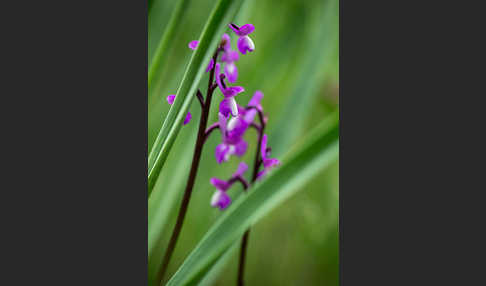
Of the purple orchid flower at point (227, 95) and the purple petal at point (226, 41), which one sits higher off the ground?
the purple petal at point (226, 41)

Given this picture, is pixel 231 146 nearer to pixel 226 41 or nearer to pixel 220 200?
pixel 220 200

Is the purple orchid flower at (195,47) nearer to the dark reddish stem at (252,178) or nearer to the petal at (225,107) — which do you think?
the petal at (225,107)

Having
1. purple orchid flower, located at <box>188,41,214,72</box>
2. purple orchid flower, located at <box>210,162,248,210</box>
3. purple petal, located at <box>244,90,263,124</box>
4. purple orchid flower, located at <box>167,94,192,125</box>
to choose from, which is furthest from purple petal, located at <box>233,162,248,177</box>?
purple orchid flower, located at <box>188,41,214,72</box>

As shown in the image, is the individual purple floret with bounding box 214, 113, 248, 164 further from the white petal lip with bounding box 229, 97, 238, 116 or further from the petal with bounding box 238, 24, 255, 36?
the petal with bounding box 238, 24, 255, 36

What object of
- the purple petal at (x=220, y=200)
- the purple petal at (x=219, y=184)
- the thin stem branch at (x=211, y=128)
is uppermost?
the thin stem branch at (x=211, y=128)

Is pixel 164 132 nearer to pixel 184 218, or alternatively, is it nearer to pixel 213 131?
pixel 213 131

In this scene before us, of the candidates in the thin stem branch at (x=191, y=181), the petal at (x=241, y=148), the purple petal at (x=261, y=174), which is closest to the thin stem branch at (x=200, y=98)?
the thin stem branch at (x=191, y=181)

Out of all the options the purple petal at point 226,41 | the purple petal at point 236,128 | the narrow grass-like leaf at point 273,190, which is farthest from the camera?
the purple petal at point 236,128
